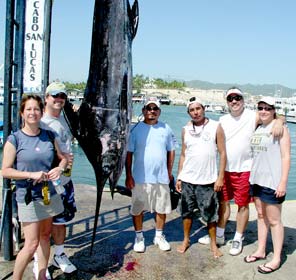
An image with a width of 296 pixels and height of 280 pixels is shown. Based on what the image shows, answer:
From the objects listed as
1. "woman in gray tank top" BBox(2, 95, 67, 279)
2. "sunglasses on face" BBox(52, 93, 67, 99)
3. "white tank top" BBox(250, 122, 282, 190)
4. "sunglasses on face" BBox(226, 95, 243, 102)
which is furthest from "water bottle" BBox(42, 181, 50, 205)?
"sunglasses on face" BBox(226, 95, 243, 102)

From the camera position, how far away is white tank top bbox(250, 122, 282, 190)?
3088 millimetres

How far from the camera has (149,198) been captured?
138 inches

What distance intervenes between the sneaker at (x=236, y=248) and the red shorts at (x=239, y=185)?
13.5 inches

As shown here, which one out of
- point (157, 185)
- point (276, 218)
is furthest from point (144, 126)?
point (276, 218)

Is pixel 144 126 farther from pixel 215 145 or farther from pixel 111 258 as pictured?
pixel 111 258

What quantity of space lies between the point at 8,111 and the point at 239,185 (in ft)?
6.81

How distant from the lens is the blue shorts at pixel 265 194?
3.08 m

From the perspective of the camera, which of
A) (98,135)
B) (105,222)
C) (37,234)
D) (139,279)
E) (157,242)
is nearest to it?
(37,234)

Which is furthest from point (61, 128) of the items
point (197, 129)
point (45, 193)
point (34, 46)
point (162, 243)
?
point (162, 243)

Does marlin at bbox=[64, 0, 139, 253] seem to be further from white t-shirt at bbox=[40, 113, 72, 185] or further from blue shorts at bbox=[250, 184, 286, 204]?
blue shorts at bbox=[250, 184, 286, 204]

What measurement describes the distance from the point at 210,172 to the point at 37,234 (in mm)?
1582

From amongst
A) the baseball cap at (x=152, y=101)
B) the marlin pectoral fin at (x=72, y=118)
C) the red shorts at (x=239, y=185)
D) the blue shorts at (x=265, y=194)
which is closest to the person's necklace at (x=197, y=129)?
the baseball cap at (x=152, y=101)

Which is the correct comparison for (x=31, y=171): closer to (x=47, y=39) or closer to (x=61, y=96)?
(x=61, y=96)

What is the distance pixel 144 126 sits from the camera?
3.47m
